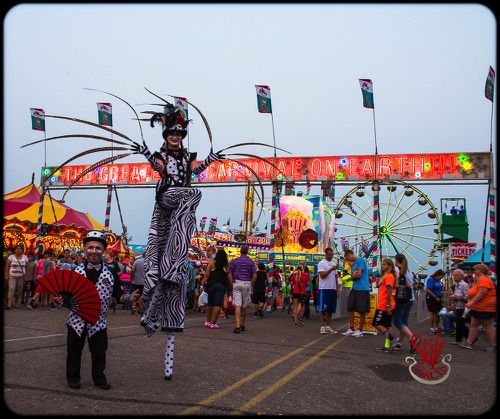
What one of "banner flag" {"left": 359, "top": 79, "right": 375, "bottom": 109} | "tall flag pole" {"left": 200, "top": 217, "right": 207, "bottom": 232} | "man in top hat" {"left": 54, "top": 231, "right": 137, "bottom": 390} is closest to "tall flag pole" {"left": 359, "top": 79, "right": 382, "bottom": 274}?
"banner flag" {"left": 359, "top": 79, "right": 375, "bottom": 109}

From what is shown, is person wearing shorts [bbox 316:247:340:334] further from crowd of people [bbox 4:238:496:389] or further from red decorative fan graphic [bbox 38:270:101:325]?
red decorative fan graphic [bbox 38:270:101:325]

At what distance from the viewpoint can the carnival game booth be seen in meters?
25.4

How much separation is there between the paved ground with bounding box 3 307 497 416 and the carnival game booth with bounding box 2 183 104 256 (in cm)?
1660

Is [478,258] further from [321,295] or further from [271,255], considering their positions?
[321,295]

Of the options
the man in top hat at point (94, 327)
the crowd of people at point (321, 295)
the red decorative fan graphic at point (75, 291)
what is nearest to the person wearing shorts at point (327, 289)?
the crowd of people at point (321, 295)

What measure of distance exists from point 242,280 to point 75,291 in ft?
25.1

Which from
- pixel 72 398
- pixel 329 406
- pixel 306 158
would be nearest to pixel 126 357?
pixel 72 398

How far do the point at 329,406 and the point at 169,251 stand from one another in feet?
7.93

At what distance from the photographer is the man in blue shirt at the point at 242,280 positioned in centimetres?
1265

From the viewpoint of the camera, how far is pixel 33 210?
26078 mm

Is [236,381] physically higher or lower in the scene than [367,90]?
lower

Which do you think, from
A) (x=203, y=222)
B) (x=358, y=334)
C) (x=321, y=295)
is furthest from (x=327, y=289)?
(x=203, y=222)

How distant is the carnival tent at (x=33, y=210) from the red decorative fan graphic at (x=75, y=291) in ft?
66.4

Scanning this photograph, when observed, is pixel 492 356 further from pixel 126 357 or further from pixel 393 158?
pixel 393 158
